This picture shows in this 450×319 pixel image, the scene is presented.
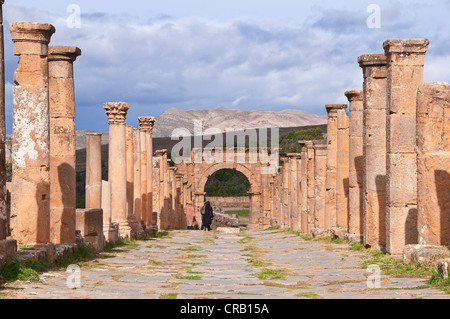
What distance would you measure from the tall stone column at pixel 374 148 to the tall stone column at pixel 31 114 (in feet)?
19.3

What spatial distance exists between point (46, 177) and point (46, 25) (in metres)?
2.30

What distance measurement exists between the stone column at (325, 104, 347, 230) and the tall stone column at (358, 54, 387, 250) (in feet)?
16.7

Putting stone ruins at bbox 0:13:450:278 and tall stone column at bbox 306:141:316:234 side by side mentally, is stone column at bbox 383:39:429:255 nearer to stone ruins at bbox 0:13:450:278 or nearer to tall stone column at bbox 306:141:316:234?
stone ruins at bbox 0:13:450:278

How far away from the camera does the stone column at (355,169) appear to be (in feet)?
52.6

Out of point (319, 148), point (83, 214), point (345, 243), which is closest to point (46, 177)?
point (83, 214)

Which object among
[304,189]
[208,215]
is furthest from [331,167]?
[208,215]

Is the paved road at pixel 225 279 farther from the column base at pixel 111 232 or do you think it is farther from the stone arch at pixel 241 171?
the stone arch at pixel 241 171

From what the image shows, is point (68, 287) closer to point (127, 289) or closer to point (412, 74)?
point (127, 289)

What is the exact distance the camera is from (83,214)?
1450 centimetres

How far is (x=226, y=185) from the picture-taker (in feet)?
221

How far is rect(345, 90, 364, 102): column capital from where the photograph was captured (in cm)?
1630

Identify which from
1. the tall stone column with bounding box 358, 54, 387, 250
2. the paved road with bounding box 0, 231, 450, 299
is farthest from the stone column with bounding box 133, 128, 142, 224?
the tall stone column with bounding box 358, 54, 387, 250

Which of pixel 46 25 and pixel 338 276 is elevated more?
pixel 46 25
